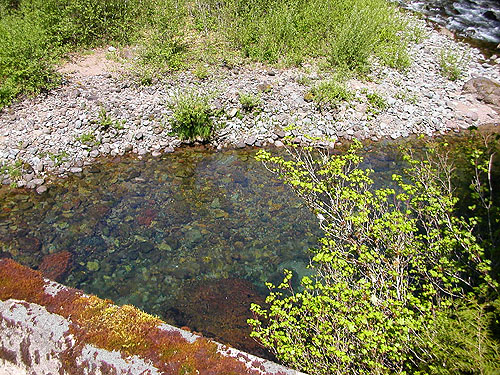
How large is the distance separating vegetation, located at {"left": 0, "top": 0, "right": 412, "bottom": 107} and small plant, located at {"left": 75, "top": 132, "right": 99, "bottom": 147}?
2824 mm

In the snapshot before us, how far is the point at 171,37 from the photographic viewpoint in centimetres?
1416

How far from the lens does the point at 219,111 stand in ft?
36.9

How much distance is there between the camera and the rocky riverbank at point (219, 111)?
1002 cm

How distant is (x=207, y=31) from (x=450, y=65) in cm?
984

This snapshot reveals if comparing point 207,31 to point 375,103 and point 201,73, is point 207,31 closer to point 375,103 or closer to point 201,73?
point 201,73

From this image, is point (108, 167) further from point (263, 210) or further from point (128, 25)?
point (128, 25)

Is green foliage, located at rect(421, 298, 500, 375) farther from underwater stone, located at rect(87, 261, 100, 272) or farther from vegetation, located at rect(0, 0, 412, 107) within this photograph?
vegetation, located at rect(0, 0, 412, 107)

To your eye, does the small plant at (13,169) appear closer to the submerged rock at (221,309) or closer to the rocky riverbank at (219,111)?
the rocky riverbank at (219,111)

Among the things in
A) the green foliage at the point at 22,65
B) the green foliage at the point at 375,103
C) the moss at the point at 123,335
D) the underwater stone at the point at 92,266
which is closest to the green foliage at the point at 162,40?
the green foliage at the point at 22,65

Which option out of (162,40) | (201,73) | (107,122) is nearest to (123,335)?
(107,122)

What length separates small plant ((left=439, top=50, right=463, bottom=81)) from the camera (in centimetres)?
1386

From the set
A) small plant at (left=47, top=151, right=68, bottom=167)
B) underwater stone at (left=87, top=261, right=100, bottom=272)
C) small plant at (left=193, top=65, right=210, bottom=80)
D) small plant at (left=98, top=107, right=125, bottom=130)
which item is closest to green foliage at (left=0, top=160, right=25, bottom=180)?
small plant at (left=47, top=151, right=68, bottom=167)

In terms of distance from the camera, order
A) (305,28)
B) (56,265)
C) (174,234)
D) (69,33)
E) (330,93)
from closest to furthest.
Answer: (56,265) < (174,234) < (330,93) < (69,33) < (305,28)

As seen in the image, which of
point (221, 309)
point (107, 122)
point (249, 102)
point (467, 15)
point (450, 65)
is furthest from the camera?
point (467, 15)
